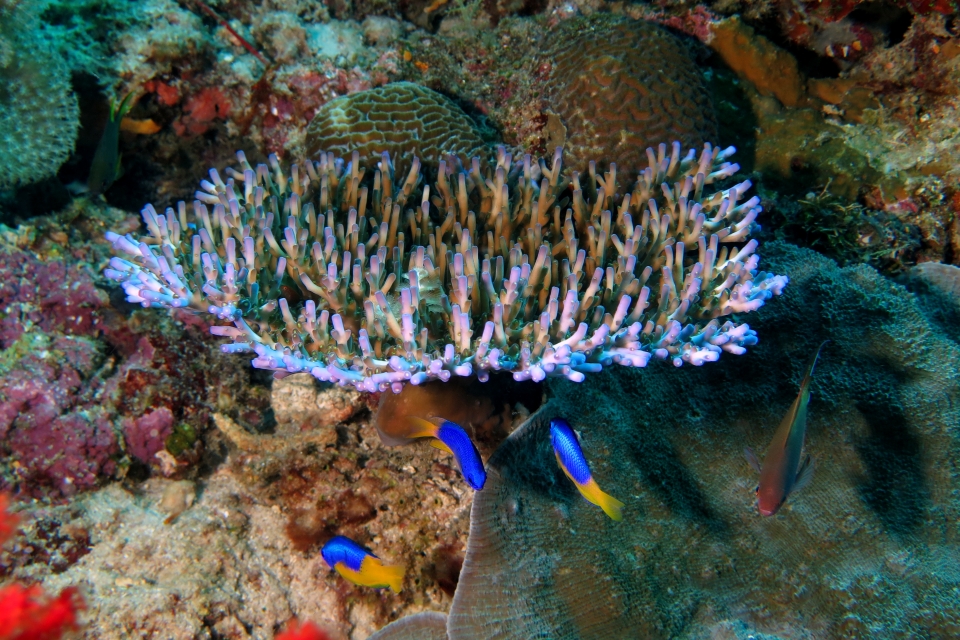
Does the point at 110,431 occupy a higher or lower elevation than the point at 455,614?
lower

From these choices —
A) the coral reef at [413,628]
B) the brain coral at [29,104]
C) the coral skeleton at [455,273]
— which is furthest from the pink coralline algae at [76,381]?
the coral reef at [413,628]

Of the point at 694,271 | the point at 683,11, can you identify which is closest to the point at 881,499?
the point at 694,271

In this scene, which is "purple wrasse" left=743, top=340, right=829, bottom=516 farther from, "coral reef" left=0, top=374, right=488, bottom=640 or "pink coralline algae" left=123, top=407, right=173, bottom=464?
"pink coralline algae" left=123, top=407, right=173, bottom=464

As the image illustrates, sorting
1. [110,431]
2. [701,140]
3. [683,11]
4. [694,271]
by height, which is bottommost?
[110,431]

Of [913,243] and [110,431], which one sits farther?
[913,243]

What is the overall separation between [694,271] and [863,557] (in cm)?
180

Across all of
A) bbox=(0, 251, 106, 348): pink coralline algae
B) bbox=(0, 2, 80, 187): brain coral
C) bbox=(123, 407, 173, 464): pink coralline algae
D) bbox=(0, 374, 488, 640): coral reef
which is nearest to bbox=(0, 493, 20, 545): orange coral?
bbox=(0, 374, 488, 640): coral reef

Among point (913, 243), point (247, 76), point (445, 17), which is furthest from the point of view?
point (445, 17)

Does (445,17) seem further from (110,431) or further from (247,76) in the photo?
(110,431)

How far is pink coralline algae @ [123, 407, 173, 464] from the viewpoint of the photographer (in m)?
3.39

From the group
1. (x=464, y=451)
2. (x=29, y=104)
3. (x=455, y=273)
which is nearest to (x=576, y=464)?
(x=464, y=451)

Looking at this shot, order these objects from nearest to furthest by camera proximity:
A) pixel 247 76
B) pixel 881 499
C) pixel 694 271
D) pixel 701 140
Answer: pixel 694 271 → pixel 881 499 → pixel 701 140 → pixel 247 76

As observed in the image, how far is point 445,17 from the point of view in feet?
20.5

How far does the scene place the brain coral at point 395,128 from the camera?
3781mm
